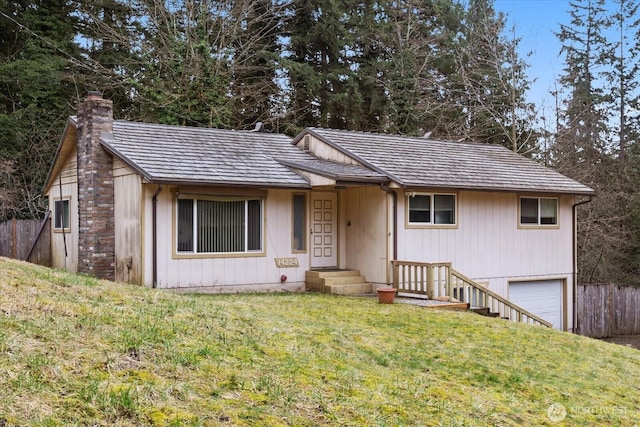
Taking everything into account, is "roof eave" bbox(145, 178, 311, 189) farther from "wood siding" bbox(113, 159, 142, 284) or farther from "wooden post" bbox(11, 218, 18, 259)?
"wooden post" bbox(11, 218, 18, 259)

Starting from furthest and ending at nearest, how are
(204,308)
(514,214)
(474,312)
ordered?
(514,214), (474,312), (204,308)

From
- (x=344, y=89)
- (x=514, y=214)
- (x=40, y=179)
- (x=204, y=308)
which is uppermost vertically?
(x=344, y=89)

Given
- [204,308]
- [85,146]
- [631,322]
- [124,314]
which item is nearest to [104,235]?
[85,146]

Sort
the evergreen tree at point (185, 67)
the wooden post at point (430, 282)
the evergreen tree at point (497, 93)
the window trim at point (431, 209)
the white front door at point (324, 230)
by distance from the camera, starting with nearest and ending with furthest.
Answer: the wooden post at point (430, 282)
the window trim at point (431, 209)
the white front door at point (324, 230)
the evergreen tree at point (185, 67)
the evergreen tree at point (497, 93)

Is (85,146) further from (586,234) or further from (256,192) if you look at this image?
(586,234)

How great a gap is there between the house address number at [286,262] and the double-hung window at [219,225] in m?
0.57

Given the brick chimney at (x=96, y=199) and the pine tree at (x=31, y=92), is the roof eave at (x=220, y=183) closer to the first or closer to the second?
the brick chimney at (x=96, y=199)

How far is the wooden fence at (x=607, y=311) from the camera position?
20844 mm

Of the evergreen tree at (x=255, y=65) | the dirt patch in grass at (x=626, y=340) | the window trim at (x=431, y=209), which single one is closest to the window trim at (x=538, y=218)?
the window trim at (x=431, y=209)

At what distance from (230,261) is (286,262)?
1.49 metres

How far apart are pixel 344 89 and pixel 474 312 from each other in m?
19.0

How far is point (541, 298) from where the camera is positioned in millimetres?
18953

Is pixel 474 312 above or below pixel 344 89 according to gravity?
below

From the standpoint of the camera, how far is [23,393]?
436 centimetres
